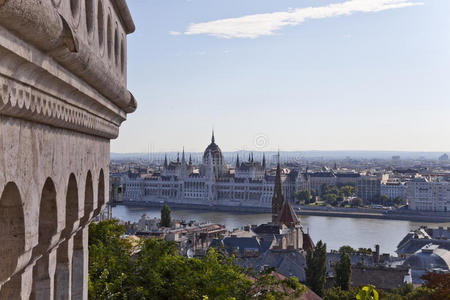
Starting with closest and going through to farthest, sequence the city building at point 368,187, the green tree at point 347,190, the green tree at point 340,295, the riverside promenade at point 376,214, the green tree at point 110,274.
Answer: the green tree at point 110,274, the green tree at point 340,295, the riverside promenade at point 376,214, the green tree at point 347,190, the city building at point 368,187

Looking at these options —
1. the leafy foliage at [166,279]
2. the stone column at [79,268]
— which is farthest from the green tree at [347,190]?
the stone column at [79,268]

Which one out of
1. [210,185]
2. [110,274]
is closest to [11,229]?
[110,274]

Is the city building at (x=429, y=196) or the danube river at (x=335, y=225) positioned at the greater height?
the city building at (x=429, y=196)

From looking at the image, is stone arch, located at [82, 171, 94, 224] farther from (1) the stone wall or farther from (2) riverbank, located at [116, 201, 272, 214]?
(2) riverbank, located at [116, 201, 272, 214]

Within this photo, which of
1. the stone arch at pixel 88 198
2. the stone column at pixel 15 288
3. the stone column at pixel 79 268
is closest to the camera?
the stone column at pixel 15 288

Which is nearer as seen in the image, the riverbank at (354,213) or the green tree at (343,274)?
the green tree at (343,274)

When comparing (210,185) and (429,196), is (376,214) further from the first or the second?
(210,185)

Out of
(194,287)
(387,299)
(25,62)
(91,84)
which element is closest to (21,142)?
(25,62)

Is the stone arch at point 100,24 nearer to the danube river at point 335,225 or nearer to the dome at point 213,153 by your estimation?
the danube river at point 335,225

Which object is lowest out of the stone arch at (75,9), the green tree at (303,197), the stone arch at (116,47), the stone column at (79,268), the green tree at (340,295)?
the green tree at (303,197)
